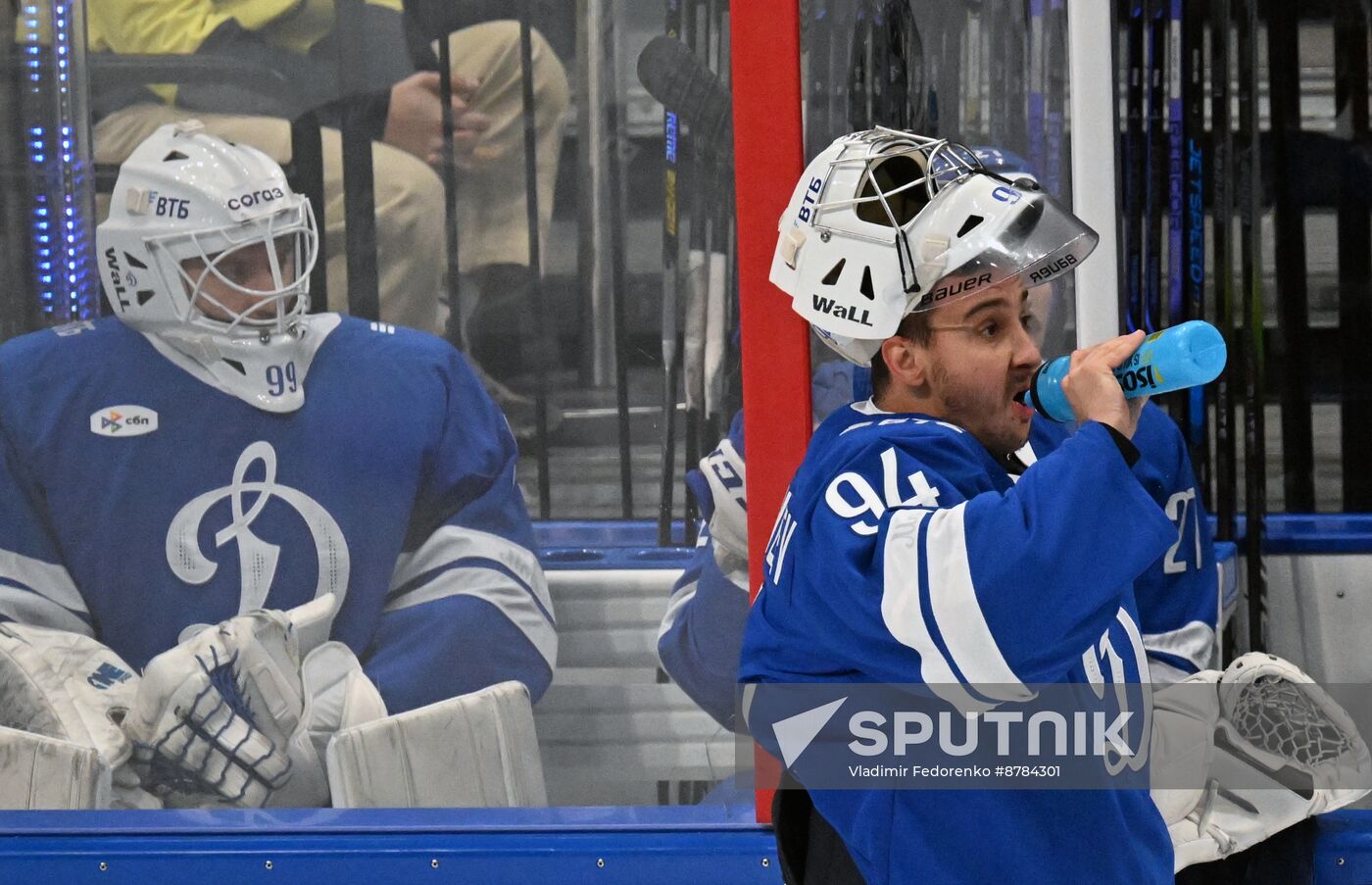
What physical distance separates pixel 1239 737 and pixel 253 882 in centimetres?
139

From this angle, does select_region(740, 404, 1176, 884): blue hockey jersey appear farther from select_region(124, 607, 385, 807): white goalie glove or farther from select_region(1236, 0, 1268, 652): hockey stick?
select_region(1236, 0, 1268, 652): hockey stick

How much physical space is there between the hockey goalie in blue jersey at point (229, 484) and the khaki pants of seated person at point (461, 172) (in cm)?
4

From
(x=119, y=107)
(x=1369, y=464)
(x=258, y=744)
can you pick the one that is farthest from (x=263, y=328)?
(x=1369, y=464)

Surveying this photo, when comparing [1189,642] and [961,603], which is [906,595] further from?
[1189,642]

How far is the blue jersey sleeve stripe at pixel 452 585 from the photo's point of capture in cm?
211

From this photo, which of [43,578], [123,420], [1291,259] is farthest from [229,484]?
[1291,259]

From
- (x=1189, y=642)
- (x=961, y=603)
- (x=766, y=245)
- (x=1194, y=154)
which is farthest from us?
(x=1194, y=154)

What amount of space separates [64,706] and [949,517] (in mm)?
1486

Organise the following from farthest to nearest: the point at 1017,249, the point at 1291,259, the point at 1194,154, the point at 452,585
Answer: the point at 1291,259 → the point at 1194,154 → the point at 452,585 → the point at 1017,249

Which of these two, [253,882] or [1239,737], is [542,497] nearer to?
[253,882]

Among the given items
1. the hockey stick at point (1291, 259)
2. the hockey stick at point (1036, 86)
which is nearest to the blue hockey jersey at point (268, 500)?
the hockey stick at point (1036, 86)

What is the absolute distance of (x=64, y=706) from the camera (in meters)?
2.05

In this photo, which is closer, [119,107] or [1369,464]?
[119,107]

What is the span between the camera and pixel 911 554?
1.07 meters
